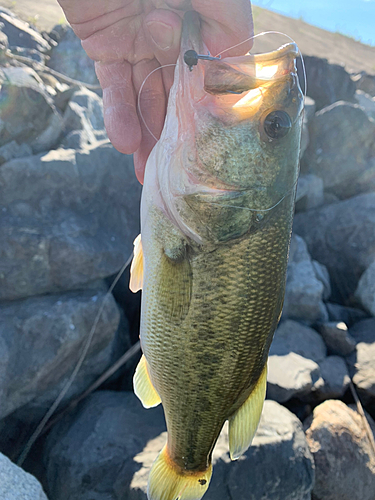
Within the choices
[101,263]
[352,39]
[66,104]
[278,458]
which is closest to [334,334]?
[278,458]

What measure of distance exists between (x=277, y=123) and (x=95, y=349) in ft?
9.40

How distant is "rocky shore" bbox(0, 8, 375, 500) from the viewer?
8.98 feet

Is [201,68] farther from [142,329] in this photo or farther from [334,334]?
[334,334]

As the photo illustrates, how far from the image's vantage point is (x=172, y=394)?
167 cm

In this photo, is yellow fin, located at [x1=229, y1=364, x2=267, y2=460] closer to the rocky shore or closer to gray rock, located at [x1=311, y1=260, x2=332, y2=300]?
the rocky shore

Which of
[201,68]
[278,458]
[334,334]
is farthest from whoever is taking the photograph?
[334,334]

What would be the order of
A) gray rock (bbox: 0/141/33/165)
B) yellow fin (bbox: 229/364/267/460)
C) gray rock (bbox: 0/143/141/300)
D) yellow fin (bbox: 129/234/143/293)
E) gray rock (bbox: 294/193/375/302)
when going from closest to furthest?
1. yellow fin (bbox: 229/364/267/460)
2. yellow fin (bbox: 129/234/143/293)
3. gray rock (bbox: 0/143/141/300)
4. gray rock (bbox: 0/141/33/165)
5. gray rock (bbox: 294/193/375/302)

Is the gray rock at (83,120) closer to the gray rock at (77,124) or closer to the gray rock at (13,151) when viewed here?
the gray rock at (77,124)

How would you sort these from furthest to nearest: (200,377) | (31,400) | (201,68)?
1. (31,400)
2. (200,377)
3. (201,68)

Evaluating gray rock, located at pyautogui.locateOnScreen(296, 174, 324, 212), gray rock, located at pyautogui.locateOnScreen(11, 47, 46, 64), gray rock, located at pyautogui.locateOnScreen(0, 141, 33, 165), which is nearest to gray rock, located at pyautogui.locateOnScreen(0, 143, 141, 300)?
gray rock, located at pyautogui.locateOnScreen(0, 141, 33, 165)

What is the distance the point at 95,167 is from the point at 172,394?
9.34 ft

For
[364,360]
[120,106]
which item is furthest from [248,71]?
[364,360]

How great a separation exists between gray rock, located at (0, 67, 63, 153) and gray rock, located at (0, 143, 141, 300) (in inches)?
10.9

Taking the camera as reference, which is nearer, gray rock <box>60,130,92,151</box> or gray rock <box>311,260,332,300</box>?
gray rock <box>60,130,92,151</box>
